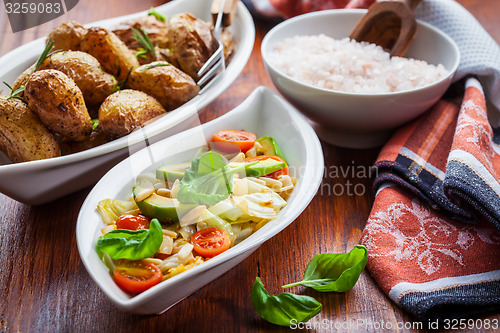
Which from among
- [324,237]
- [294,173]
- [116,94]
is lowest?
[324,237]

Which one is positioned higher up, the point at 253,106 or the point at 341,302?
the point at 253,106

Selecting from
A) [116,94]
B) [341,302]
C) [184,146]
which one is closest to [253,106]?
[184,146]

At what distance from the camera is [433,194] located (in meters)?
1.21

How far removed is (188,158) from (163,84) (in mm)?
246

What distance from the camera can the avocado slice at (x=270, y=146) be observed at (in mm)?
1265

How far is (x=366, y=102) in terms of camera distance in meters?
1.33

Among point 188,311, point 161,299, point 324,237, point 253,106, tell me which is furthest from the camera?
point 253,106

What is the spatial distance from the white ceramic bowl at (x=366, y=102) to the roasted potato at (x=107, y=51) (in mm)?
426

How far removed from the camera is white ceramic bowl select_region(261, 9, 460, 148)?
1.34 m

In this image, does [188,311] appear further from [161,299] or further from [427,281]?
[427,281]

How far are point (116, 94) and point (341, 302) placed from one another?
760 mm

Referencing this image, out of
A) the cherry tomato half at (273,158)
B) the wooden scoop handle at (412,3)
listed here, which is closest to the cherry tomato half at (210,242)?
the cherry tomato half at (273,158)

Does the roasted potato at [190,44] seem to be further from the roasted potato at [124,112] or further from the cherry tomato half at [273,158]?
the cherry tomato half at [273,158]

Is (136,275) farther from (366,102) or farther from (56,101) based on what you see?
(366,102)
